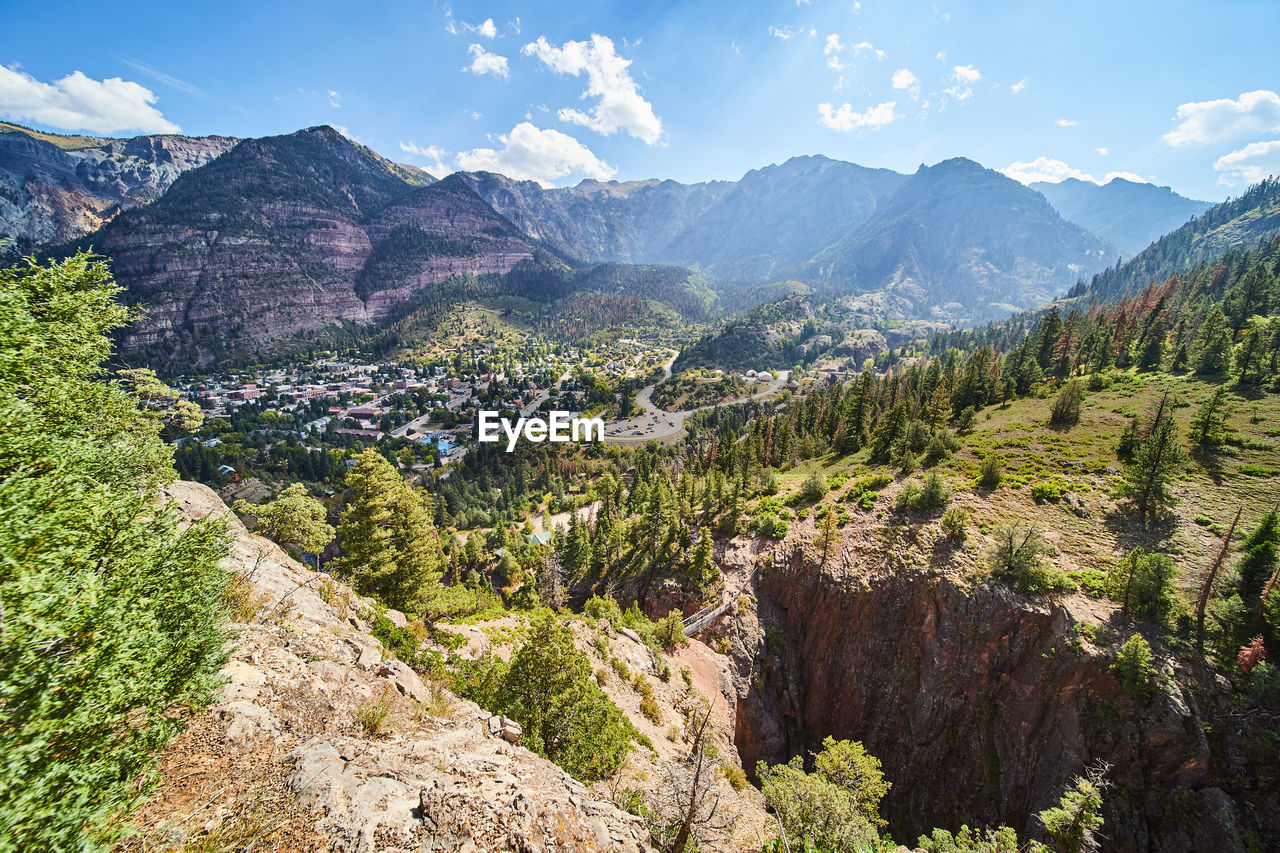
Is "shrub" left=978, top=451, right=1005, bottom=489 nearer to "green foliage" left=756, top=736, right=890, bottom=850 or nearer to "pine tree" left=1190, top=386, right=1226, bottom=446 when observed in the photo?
"pine tree" left=1190, top=386, right=1226, bottom=446

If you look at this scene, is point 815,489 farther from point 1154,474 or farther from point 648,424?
point 648,424

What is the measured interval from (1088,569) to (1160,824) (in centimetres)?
1184

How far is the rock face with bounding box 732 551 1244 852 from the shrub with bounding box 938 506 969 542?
3767 mm

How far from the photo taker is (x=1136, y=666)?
2022cm

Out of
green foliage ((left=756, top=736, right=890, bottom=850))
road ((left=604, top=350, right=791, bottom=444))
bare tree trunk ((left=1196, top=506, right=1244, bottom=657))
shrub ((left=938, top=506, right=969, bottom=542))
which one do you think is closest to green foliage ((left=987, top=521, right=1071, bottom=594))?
shrub ((left=938, top=506, right=969, bottom=542))

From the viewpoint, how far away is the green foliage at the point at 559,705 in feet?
46.4

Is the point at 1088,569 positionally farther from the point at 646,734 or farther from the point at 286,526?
the point at 286,526

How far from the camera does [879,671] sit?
29.7 meters

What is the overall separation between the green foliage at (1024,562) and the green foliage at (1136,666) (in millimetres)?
4222

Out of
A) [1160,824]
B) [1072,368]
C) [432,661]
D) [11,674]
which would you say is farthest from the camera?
[1072,368]

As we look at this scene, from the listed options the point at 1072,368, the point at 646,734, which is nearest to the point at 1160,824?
the point at 646,734

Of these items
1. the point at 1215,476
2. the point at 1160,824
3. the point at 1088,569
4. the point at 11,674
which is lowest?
the point at 1160,824

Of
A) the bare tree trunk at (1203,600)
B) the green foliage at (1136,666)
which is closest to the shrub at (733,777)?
the green foliage at (1136,666)

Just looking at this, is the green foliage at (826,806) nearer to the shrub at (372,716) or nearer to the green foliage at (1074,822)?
the green foliage at (1074,822)
